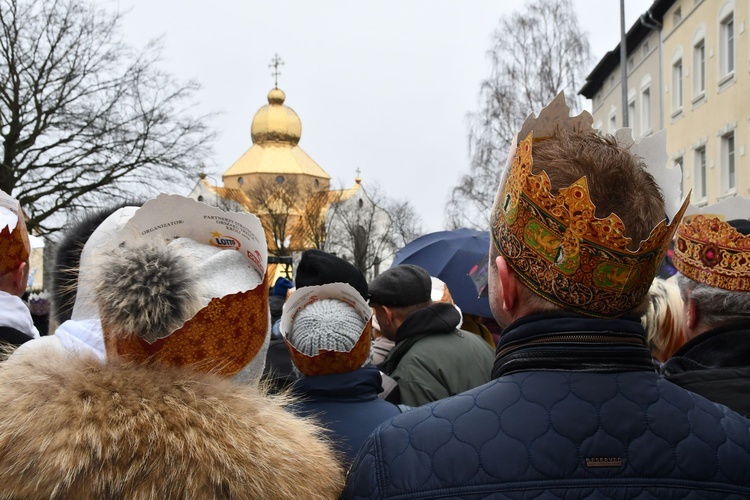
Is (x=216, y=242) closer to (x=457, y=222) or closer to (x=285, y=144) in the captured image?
(x=457, y=222)

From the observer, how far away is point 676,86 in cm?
2570

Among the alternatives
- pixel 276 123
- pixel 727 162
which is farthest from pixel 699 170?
pixel 276 123

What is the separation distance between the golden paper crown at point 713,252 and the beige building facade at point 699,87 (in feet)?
55.5

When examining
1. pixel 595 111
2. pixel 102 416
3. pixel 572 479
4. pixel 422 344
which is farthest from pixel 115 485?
pixel 595 111

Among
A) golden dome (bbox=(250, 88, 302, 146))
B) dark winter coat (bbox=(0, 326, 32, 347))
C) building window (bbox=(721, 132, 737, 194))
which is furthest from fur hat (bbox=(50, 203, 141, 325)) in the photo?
golden dome (bbox=(250, 88, 302, 146))

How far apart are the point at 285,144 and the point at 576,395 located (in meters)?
67.1

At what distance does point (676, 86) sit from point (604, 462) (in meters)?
26.4

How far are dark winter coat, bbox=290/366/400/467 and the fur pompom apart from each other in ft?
3.11

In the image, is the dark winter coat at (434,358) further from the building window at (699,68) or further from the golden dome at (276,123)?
the golden dome at (276,123)

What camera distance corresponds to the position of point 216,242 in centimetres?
195

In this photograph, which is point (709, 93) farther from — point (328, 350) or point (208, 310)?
point (208, 310)

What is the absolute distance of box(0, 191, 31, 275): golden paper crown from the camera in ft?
10.1

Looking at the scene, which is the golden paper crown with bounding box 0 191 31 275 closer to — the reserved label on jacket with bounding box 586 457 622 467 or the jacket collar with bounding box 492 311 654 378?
the jacket collar with bounding box 492 311 654 378

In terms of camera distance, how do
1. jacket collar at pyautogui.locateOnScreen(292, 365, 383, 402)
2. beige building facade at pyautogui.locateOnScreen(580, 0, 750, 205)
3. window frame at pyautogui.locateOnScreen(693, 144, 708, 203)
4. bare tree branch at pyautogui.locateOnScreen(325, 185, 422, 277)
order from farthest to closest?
bare tree branch at pyautogui.locateOnScreen(325, 185, 422, 277) → window frame at pyautogui.locateOnScreen(693, 144, 708, 203) → beige building facade at pyautogui.locateOnScreen(580, 0, 750, 205) → jacket collar at pyautogui.locateOnScreen(292, 365, 383, 402)
